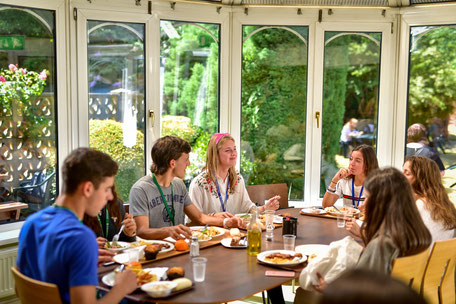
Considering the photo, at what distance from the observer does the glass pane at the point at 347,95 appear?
512 centimetres

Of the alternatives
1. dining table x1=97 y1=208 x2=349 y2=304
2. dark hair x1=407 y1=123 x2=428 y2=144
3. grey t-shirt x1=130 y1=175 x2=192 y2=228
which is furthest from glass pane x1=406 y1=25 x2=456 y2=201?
grey t-shirt x1=130 y1=175 x2=192 y2=228

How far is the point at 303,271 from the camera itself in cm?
236

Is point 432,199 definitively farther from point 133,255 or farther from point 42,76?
point 42,76

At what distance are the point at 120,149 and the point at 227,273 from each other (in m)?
2.43

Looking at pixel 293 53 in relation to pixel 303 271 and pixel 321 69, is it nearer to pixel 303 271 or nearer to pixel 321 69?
pixel 321 69

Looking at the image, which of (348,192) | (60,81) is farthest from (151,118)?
(348,192)

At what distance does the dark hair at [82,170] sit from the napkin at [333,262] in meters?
1.00

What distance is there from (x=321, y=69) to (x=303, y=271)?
10.1ft

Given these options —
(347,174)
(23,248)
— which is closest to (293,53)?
(347,174)

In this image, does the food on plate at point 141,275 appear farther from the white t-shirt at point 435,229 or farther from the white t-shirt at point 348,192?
the white t-shirt at point 348,192

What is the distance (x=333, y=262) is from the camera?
2324mm

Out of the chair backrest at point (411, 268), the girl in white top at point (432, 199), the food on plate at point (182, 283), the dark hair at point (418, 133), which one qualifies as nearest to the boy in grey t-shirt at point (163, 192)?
the food on plate at point (182, 283)

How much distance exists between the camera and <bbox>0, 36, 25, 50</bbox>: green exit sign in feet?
12.9

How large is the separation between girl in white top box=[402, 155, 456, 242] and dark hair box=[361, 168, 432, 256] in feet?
2.18
